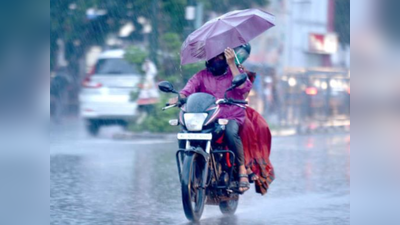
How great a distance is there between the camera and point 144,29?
2330 centimetres

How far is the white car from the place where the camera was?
58.1 feet

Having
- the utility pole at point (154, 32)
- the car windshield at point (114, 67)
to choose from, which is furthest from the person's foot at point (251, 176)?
the utility pole at point (154, 32)

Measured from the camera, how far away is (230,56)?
716cm

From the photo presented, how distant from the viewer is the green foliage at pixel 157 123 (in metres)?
18.0

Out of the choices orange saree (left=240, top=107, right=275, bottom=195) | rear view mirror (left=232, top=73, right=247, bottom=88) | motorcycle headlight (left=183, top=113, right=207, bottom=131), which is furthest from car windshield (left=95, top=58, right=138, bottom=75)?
rear view mirror (left=232, top=73, right=247, bottom=88)

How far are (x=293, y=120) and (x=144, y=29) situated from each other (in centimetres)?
548

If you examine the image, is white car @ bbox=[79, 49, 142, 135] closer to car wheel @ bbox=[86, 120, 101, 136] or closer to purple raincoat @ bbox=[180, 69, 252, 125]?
car wheel @ bbox=[86, 120, 101, 136]

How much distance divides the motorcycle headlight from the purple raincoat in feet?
1.36

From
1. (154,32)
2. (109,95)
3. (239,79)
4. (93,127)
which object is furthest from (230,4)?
(239,79)

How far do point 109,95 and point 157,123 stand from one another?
53.4 inches

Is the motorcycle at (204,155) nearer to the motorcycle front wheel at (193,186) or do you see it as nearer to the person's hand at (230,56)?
the motorcycle front wheel at (193,186)

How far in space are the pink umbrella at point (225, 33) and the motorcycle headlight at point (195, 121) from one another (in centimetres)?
60

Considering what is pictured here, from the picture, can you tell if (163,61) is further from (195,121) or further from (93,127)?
(195,121)
